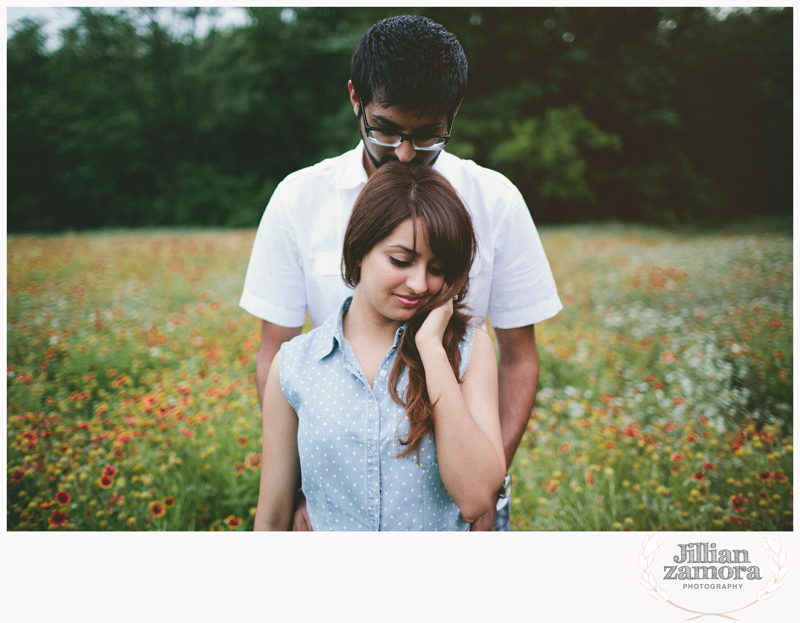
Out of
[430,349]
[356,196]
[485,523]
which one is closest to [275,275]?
[356,196]

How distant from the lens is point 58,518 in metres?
1.98

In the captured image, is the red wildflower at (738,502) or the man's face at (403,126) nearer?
the man's face at (403,126)

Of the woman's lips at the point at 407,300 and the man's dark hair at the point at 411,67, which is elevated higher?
the man's dark hair at the point at 411,67

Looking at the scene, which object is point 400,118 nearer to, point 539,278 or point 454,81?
point 454,81

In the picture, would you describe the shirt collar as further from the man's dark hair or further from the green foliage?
the green foliage

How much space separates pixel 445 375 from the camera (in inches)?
44.4

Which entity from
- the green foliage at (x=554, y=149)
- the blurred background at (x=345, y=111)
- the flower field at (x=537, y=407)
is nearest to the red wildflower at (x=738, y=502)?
the flower field at (x=537, y=407)

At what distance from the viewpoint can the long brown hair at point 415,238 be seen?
3.82 feet

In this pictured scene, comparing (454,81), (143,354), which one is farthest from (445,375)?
(143,354)

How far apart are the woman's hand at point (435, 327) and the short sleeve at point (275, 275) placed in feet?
1.84

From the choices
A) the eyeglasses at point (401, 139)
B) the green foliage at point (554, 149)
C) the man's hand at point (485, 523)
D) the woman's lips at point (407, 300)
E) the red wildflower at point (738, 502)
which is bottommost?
the red wildflower at point (738, 502)
